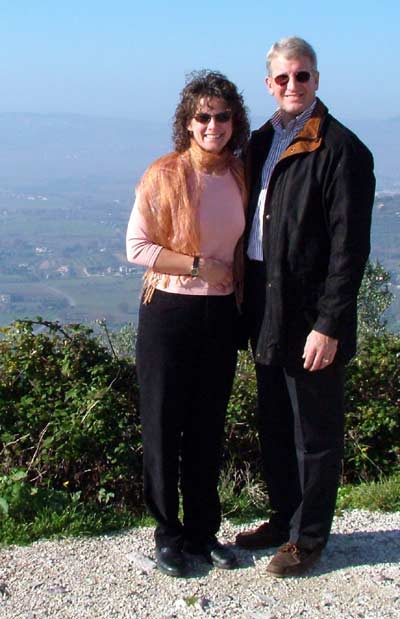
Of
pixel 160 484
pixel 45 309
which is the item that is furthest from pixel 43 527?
pixel 45 309

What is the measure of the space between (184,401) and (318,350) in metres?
0.63

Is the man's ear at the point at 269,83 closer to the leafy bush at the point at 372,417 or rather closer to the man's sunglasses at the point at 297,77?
the man's sunglasses at the point at 297,77

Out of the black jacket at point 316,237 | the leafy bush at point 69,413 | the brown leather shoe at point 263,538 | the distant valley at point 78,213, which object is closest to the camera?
the black jacket at point 316,237

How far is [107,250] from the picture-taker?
7594cm

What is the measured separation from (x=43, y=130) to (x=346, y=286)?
187 meters

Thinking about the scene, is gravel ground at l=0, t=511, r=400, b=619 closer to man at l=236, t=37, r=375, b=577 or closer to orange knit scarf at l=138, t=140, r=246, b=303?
man at l=236, t=37, r=375, b=577

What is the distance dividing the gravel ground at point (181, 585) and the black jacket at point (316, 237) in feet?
3.06

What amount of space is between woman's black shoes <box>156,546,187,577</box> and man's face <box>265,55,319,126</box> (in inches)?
74.5

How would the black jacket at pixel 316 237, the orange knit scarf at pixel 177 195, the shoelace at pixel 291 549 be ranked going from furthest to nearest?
the shoelace at pixel 291 549 < the orange knit scarf at pixel 177 195 < the black jacket at pixel 316 237

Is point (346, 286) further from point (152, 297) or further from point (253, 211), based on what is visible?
point (152, 297)

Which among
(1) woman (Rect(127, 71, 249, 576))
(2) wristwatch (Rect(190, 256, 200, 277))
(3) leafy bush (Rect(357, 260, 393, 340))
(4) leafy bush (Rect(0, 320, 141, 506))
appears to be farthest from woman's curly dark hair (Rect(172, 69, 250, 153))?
(3) leafy bush (Rect(357, 260, 393, 340))

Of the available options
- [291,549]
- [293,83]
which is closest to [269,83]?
[293,83]

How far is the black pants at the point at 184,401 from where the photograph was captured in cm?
365

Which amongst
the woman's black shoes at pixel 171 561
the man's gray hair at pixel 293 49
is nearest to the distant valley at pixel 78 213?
the man's gray hair at pixel 293 49
